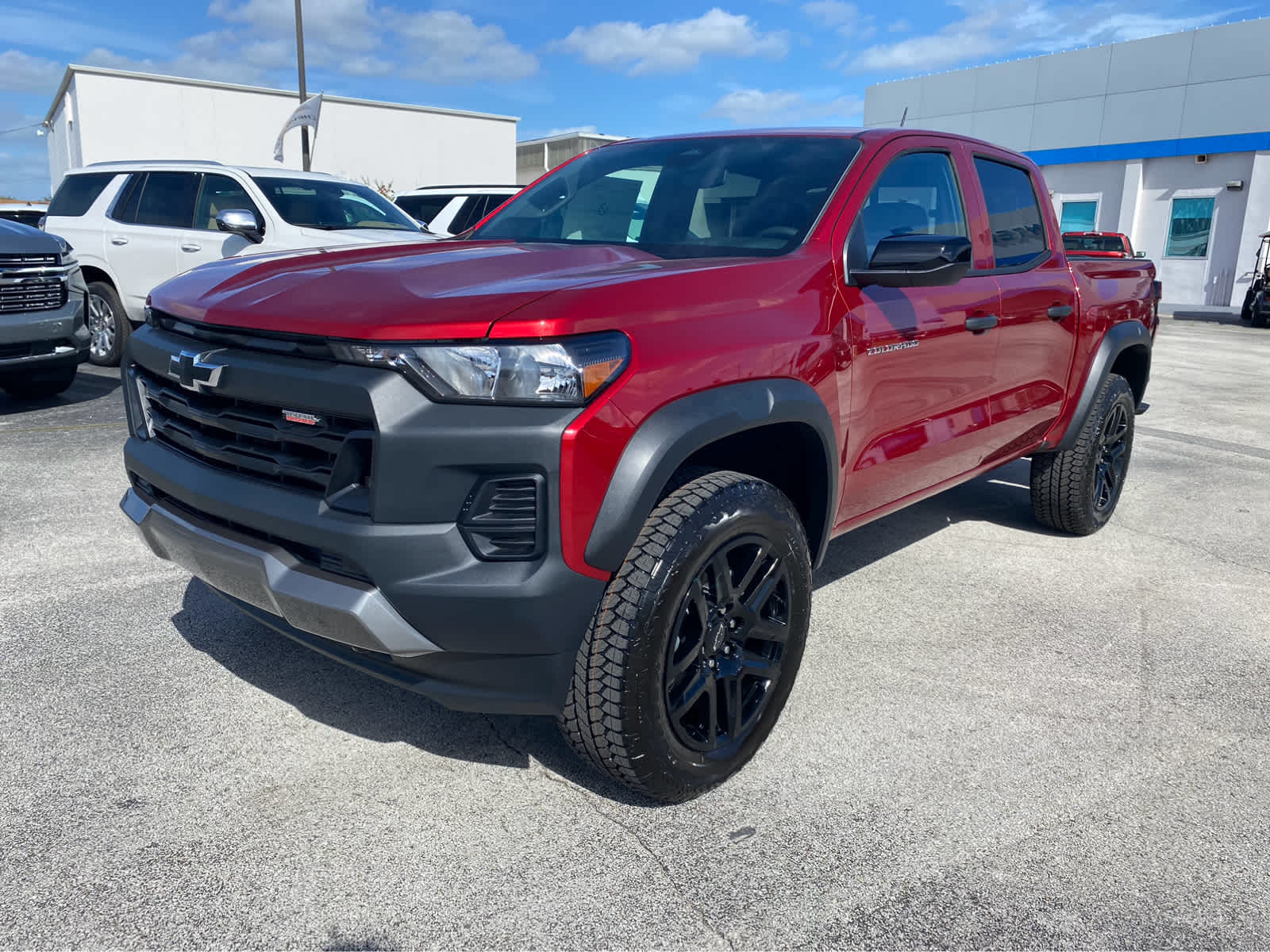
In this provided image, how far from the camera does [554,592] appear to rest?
2.17 metres

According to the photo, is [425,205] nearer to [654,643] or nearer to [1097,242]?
[654,643]

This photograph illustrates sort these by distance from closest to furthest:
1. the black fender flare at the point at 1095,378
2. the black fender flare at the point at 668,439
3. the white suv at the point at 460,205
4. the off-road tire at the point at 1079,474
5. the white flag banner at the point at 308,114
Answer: the black fender flare at the point at 668,439 → the black fender flare at the point at 1095,378 → the off-road tire at the point at 1079,474 → the white suv at the point at 460,205 → the white flag banner at the point at 308,114

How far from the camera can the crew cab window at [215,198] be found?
8.46 meters

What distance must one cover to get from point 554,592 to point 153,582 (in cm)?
255

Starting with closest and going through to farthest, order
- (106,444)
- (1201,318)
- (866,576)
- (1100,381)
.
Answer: (866,576)
(1100,381)
(106,444)
(1201,318)

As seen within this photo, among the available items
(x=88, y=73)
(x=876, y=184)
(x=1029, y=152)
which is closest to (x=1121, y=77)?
(x=1029, y=152)

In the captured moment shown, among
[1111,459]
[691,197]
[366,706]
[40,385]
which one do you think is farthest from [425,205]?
[366,706]

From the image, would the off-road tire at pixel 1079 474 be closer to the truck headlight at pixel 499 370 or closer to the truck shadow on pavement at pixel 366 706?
the truck shadow on pavement at pixel 366 706

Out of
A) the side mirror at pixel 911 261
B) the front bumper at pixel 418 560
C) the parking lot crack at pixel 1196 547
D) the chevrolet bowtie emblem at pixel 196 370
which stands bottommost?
the parking lot crack at pixel 1196 547

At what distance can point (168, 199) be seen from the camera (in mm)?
8867

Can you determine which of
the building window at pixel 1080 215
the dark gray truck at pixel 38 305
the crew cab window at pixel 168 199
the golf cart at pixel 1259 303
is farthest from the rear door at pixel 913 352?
the building window at pixel 1080 215

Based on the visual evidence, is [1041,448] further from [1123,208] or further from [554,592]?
[1123,208]

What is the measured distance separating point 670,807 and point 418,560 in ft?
3.24

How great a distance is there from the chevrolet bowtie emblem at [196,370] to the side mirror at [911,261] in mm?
1799
